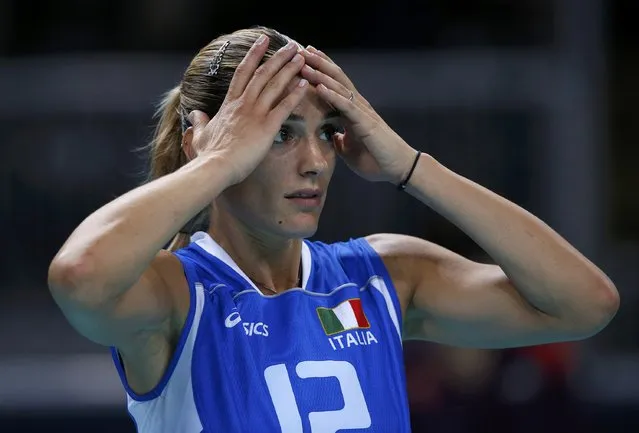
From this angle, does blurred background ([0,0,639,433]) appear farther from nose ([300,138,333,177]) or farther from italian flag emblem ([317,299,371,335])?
nose ([300,138,333,177])

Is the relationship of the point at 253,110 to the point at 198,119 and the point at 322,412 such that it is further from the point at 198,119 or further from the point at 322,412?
the point at 322,412

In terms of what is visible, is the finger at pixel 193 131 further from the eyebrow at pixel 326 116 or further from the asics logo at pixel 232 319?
the asics logo at pixel 232 319

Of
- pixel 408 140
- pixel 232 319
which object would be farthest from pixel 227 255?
pixel 408 140

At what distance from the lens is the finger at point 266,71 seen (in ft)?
7.66

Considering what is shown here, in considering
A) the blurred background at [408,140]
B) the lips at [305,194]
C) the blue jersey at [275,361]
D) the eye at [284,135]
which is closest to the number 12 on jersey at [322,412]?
the blue jersey at [275,361]

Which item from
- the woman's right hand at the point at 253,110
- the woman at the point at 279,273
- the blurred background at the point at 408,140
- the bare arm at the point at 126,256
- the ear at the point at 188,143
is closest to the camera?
the bare arm at the point at 126,256

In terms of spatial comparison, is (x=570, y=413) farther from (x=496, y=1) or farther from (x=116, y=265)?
(x=116, y=265)

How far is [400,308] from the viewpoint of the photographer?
8.61ft

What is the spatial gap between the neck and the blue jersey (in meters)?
0.04

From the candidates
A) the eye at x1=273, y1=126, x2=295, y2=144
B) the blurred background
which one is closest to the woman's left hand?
the eye at x1=273, y1=126, x2=295, y2=144

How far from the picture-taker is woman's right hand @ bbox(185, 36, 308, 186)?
7.50ft

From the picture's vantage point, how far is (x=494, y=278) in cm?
263

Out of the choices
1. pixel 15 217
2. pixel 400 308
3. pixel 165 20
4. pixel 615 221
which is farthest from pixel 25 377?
pixel 615 221

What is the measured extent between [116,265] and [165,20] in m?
4.25
